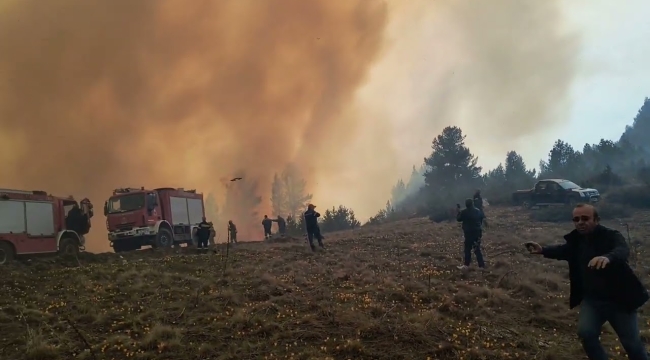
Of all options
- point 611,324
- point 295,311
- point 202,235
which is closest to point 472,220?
point 295,311

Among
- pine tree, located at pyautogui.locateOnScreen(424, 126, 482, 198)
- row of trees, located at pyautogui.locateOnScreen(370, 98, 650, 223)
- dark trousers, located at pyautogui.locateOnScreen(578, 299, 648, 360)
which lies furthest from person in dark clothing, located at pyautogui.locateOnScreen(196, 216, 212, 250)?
pine tree, located at pyautogui.locateOnScreen(424, 126, 482, 198)

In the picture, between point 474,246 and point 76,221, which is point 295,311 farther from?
point 76,221

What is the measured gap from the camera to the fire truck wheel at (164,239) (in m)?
22.5

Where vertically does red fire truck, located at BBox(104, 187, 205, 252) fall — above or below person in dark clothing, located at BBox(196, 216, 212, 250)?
above

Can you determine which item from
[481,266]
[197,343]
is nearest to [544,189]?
[481,266]

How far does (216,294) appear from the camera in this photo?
33.6ft

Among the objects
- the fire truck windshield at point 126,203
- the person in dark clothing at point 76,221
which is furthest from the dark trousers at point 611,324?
the person in dark clothing at point 76,221

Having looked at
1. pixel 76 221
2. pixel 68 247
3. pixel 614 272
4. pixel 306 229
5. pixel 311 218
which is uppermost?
pixel 76 221

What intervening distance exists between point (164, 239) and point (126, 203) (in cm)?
256

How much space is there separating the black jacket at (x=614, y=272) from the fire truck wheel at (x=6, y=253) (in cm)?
1839

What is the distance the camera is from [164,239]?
911 inches

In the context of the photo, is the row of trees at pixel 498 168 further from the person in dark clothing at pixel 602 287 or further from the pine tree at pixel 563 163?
the person in dark clothing at pixel 602 287

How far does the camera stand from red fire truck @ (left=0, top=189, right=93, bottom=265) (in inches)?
695

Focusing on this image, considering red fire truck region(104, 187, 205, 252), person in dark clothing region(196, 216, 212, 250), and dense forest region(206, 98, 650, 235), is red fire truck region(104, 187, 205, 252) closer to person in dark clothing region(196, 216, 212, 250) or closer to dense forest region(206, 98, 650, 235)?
person in dark clothing region(196, 216, 212, 250)
